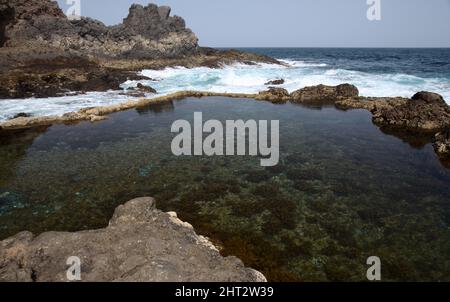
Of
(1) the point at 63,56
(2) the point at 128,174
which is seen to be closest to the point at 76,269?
(2) the point at 128,174

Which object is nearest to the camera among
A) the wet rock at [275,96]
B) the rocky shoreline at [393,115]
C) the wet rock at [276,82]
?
the rocky shoreline at [393,115]

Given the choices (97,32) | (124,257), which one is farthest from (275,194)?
(97,32)

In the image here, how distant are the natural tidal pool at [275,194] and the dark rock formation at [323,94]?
13275 mm

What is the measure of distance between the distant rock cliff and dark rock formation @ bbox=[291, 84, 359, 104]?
43.0 m

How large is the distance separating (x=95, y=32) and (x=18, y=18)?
14471mm

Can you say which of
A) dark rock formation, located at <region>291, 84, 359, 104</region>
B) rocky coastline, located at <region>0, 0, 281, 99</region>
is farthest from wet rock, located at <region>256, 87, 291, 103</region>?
rocky coastline, located at <region>0, 0, 281, 99</region>

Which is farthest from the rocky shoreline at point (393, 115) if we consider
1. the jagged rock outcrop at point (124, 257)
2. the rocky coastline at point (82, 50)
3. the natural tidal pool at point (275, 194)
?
the jagged rock outcrop at point (124, 257)

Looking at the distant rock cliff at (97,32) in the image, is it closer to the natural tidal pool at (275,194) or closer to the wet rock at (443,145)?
the natural tidal pool at (275,194)

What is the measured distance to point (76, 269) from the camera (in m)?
7.17

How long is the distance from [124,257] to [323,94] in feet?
112

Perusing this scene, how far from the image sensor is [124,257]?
25.2 feet

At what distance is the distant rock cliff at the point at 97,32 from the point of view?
2176 inches

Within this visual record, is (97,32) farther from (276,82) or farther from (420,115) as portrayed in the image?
(420,115)
